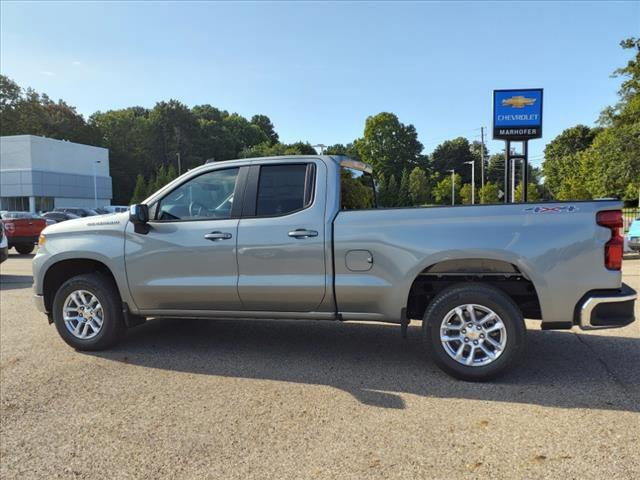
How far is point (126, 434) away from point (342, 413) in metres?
1.53

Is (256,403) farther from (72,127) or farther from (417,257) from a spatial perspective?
(72,127)

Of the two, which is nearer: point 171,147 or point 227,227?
point 227,227

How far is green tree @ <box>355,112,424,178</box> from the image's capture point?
8844cm

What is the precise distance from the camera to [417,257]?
4.41m

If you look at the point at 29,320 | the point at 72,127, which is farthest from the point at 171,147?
the point at 29,320

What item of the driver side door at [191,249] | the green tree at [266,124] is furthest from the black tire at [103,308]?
the green tree at [266,124]

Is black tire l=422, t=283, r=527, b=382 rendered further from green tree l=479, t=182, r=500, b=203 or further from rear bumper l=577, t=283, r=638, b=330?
green tree l=479, t=182, r=500, b=203

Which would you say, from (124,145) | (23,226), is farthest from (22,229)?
(124,145)

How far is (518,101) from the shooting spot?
1667cm

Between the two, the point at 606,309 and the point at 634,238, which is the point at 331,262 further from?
the point at 634,238

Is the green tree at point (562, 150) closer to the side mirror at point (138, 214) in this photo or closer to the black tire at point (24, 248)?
the black tire at point (24, 248)

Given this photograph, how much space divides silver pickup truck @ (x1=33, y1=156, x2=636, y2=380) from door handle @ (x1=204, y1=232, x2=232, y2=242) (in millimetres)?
14

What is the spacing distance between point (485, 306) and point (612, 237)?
113 cm

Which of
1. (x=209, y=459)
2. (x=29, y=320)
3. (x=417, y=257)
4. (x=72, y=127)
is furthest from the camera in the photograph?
(x=72, y=127)
